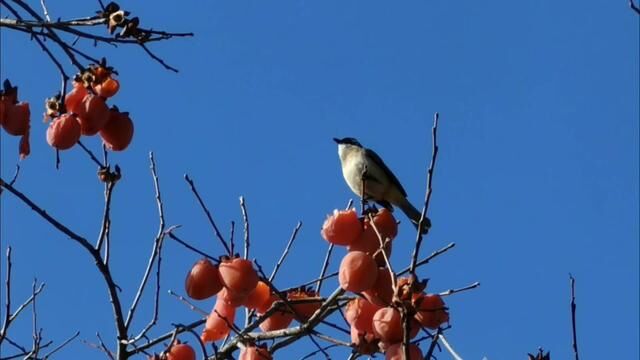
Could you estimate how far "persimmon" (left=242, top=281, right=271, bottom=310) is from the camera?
2.95 m

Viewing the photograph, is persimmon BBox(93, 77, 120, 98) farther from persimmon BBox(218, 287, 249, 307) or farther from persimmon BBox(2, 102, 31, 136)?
persimmon BBox(218, 287, 249, 307)

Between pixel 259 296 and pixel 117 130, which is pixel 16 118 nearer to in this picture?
pixel 117 130

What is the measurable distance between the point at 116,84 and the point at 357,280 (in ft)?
2.98

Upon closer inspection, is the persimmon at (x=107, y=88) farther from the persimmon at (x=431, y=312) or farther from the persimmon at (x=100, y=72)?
the persimmon at (x=431, y=312)

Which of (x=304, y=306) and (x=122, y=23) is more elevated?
(x=122, y=23)

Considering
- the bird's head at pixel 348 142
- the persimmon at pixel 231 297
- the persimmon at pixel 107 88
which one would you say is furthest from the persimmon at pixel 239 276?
the bird's head at pixel 348 142

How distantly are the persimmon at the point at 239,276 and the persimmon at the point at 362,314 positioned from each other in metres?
0.29

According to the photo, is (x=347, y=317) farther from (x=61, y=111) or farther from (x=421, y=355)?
(x=61, y=111)

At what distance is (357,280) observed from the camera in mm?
2600

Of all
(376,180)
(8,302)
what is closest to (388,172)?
(376,180)

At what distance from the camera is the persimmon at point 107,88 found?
9.43 ft

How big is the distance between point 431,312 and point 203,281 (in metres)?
0.69

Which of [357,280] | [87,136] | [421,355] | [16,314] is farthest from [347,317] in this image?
[16,314]

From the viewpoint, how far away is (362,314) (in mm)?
2635
